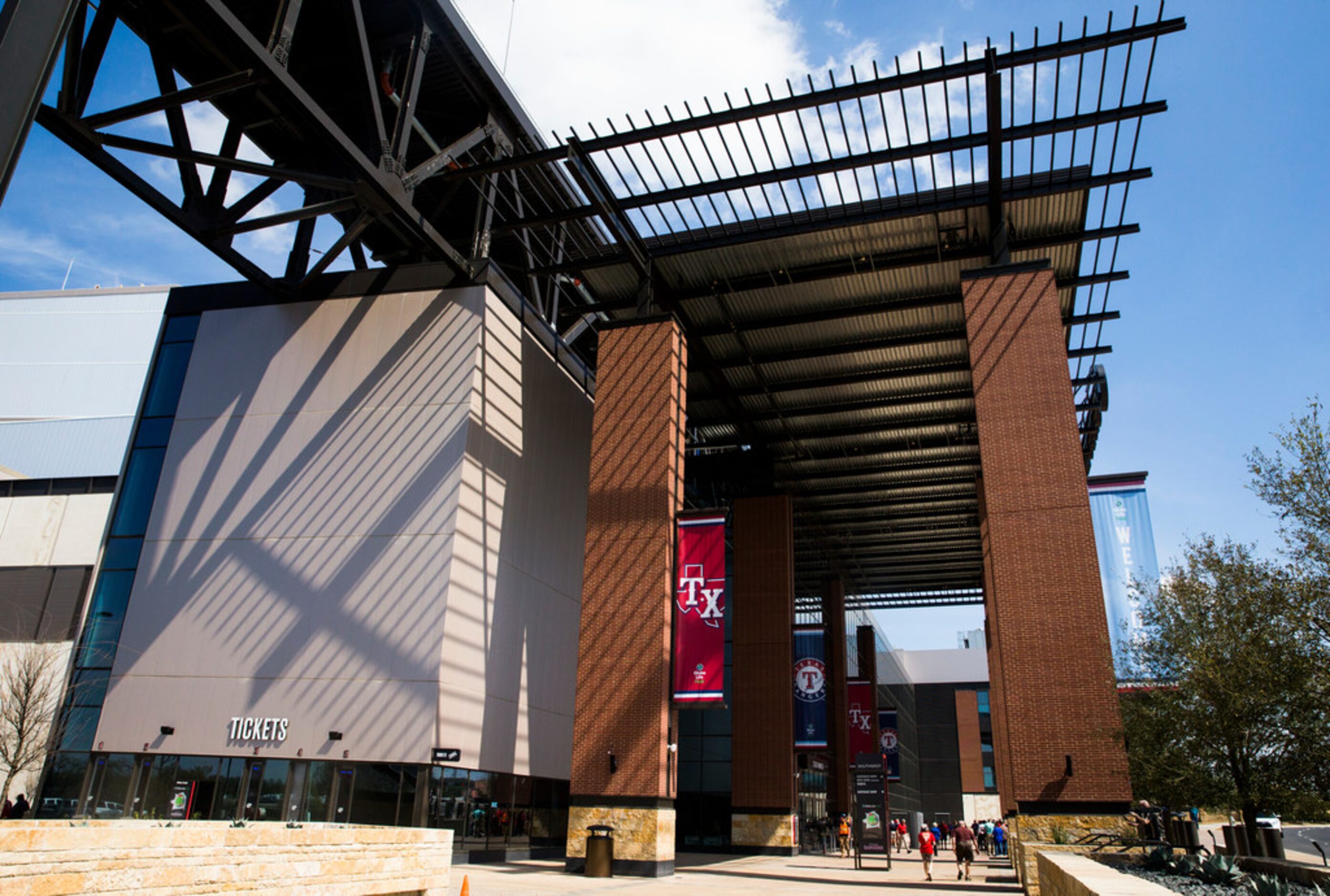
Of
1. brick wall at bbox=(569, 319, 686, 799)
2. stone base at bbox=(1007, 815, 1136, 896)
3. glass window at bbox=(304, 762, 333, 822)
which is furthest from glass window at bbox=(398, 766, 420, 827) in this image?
stone base at bbox=(1007, 815, 1136, 896)

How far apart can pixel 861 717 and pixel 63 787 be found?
3483 centimetres

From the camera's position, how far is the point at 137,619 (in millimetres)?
24438

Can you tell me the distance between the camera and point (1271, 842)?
1512 centimetres

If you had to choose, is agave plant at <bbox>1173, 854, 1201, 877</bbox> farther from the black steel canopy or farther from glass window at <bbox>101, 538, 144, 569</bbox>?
glass window at <bbox>101, 538, 144, 569</bbox>

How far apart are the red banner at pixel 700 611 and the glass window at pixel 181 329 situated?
1758 cm

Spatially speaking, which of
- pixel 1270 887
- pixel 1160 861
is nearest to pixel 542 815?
pixel 1160 861

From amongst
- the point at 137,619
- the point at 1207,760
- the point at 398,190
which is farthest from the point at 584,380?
the point at 1207,760

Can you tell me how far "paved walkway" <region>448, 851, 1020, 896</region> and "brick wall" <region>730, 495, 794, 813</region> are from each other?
4.02 metres

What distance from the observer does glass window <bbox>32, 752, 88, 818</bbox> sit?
22.9m

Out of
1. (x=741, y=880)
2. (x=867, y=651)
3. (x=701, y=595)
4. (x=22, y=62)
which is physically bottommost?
(x=741, y=880)

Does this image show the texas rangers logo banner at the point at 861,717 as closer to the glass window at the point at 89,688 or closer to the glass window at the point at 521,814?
the glass window at the point at 521,814

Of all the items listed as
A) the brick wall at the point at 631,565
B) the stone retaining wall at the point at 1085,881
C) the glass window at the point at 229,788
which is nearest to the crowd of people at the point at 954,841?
the brick wall at the point at 631,565

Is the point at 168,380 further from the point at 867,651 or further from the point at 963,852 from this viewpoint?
the point at 867,651

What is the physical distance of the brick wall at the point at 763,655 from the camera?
115ft
